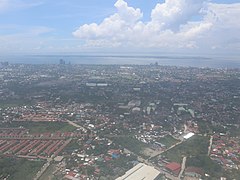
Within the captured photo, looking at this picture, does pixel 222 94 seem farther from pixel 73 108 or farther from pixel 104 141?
pixel 104 141

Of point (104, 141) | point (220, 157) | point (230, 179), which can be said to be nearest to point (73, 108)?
point (104, 141)

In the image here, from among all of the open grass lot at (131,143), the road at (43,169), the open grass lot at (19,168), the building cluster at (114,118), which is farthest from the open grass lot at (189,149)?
the open grass lot at (19,168)

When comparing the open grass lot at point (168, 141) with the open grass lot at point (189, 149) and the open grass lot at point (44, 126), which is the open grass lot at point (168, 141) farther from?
the open grass lot at point (44, 126)

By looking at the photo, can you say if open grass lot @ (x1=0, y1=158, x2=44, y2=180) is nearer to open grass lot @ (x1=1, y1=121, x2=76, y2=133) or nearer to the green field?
open grass lot @ (x1=1, y1=121, x2=76, y2=133)

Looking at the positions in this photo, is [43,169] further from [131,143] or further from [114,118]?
[114,118]

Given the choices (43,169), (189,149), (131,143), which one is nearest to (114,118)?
(131,143)

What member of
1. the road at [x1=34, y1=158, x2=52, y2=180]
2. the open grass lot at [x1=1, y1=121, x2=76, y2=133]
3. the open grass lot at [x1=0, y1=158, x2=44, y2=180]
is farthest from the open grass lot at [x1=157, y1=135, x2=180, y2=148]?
the open grass lot at [x1=0, y1=158, x2=44, y2=180]
